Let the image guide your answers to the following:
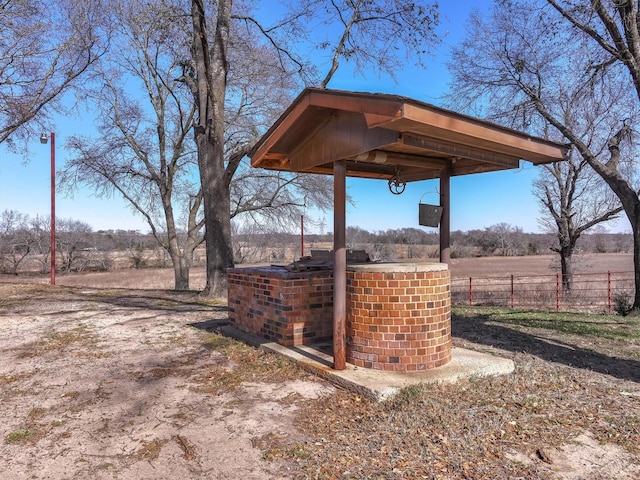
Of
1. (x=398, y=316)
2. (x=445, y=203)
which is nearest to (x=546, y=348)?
(x=445, y=203)

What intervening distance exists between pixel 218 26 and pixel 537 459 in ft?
35.9

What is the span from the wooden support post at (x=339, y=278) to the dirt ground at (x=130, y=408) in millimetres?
353

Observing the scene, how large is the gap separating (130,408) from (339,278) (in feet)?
7.03

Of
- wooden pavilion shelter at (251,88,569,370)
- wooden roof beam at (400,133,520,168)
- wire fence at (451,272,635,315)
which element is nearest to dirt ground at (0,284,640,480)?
wooden pavilion shelter at (251,88,569,370)

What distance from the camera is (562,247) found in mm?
20766

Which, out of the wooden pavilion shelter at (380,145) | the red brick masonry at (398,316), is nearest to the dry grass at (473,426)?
the red brick masonry at (398,316)

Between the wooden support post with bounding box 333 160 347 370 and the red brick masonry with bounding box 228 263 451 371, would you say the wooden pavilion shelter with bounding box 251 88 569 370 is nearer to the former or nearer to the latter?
the wooden support post with bounding box 333 160 347 370

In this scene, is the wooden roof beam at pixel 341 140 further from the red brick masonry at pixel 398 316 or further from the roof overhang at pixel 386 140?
the red brick masonry at pixel 398 316

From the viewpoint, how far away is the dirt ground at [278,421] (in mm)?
2775

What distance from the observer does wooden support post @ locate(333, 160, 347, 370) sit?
4395mm

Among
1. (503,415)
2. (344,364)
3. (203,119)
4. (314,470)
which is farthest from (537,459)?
(203,119)

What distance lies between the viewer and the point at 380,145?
3973 millimetres

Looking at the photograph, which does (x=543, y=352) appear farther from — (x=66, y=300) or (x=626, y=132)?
(x=66, y=300)

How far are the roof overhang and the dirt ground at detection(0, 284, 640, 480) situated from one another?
7.14ft
